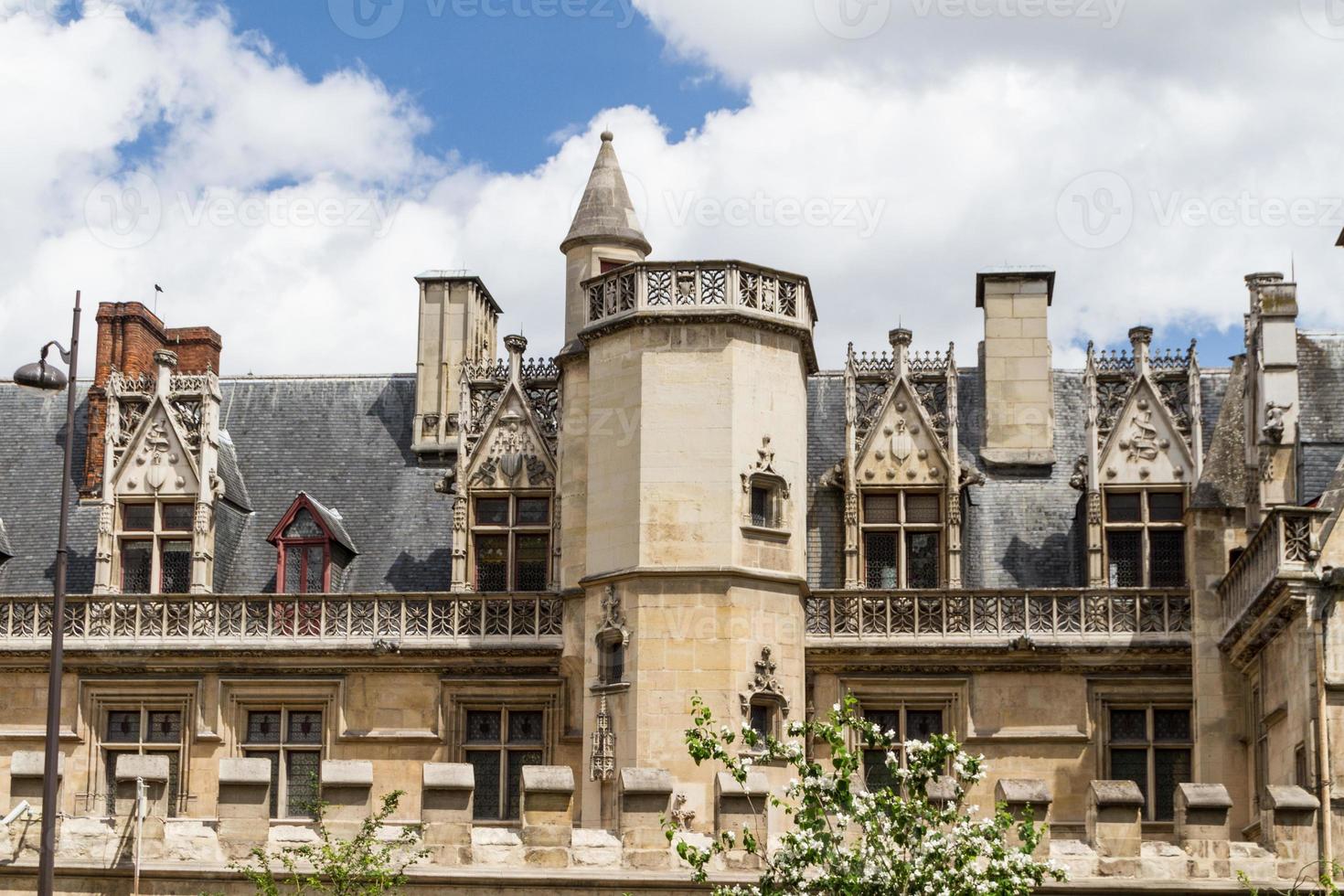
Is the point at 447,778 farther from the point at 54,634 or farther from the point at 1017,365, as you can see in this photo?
the point at 1017,365

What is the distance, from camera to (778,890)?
771 inches

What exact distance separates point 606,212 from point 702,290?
15.6 feet

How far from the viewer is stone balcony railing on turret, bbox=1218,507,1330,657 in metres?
23.7

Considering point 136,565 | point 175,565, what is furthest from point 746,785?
Result: point 136,565

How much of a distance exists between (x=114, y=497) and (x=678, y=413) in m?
8.90

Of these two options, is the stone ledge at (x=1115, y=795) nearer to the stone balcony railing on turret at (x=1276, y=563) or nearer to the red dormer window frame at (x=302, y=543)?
the stone balcony railing on turret at (x=1276, y=563)

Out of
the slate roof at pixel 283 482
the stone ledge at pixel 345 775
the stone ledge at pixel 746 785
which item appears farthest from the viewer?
the slate roof at pixel 283 482

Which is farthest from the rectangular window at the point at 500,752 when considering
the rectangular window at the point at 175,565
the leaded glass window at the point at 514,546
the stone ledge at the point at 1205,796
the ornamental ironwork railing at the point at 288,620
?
the stone ledge at the point at 1205,796

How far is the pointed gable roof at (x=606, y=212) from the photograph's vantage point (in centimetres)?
3281

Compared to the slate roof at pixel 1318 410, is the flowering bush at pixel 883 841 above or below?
below

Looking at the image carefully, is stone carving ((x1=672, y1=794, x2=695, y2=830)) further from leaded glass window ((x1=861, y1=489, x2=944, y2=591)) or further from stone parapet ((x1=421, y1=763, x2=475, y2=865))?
leaded glass window ((x1=861, y1=489, x2=944, y2=591))

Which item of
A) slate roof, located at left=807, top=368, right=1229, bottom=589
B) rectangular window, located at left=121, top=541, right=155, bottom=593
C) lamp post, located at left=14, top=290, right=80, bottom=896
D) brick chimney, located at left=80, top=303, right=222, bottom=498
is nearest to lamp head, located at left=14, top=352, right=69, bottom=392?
lamp post, located at left=14, top=290, right=80, bottom=896

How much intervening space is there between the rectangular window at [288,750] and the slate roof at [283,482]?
2.00 meters

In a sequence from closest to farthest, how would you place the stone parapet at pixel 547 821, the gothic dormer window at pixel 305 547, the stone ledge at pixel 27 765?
the stone parapet at pixel 547 821 → the stone ledge at pixel 27 765 → the gothic dormer window at pixel 305 547
